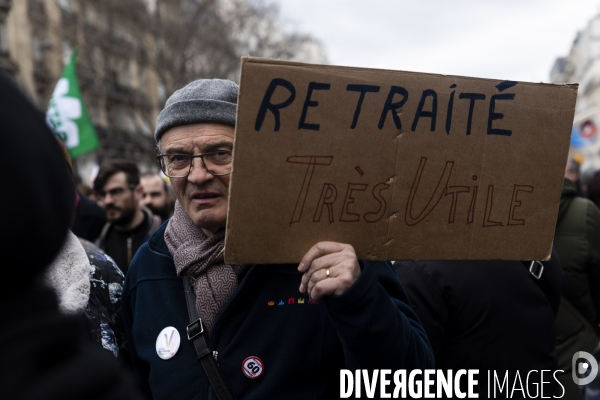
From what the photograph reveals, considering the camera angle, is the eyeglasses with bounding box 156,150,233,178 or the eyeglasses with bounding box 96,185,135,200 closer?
the eyeglasses with bounding box 156,150,233,178

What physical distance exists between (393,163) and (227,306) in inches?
24.6

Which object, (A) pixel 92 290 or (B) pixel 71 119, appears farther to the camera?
(B) pixel 71 119

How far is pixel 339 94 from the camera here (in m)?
1.55

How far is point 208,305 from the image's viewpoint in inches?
73.6

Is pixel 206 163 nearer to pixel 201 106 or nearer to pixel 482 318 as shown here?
pixel 201 106

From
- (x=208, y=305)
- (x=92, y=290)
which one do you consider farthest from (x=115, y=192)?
(x=208, y=305)

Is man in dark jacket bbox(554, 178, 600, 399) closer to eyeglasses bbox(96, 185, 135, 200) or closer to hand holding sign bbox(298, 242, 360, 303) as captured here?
hand holding sign bbox(298, 242, 360, 303)

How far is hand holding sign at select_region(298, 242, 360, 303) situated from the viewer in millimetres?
1548

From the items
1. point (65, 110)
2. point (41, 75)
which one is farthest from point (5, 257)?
point (41, 75)

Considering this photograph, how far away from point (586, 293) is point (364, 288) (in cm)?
226

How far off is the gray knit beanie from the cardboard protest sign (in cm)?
48

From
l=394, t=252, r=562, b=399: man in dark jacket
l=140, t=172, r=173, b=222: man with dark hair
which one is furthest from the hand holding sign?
l=140, t=172, r=173, b=222: man with dark hair

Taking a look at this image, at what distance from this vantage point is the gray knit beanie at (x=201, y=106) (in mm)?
1968

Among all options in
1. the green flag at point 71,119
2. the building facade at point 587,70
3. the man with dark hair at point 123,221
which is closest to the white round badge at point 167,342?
the man with dark hair at point 123,221
